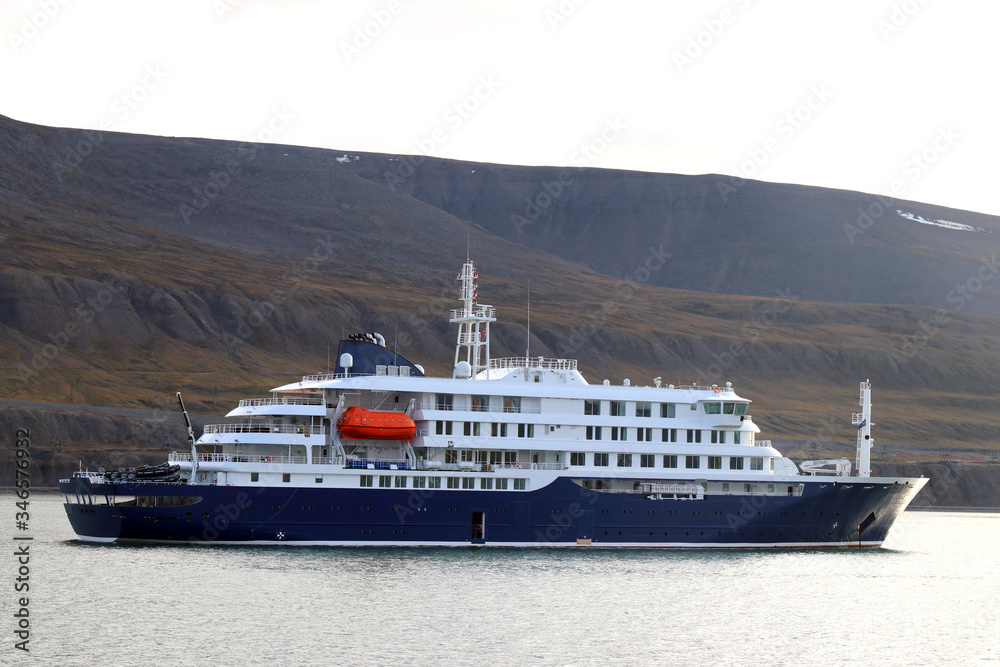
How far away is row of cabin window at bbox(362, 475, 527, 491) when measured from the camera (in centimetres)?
4784

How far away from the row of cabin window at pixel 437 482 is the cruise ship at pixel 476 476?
0.19 ft

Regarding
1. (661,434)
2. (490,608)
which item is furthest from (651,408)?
(490,608)

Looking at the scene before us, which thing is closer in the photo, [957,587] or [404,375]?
[957,587]

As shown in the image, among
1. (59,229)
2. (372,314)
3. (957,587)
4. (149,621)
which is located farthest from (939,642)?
(59,229)

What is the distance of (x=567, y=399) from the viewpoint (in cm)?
5144

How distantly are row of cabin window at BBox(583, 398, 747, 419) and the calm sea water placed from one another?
242 inches

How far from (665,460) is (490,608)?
18445 millimetres

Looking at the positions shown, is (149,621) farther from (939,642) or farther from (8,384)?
(8,384)

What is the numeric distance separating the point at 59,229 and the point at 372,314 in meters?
51.7

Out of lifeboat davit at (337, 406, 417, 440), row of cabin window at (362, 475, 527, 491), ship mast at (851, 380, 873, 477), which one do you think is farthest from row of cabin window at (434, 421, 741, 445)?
ship mast at (851, 380, 873, 477)

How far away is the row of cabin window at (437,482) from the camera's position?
157 ft

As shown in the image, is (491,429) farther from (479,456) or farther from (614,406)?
(614,406)

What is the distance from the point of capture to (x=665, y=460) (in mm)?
52125
